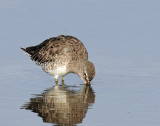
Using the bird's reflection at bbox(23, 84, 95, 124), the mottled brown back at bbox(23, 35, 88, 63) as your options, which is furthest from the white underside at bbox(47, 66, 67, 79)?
the bird's reflection at bbox(23, 84, 95, 124)

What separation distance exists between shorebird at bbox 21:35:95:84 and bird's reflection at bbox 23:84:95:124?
57cm

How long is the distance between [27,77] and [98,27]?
430 centimetres

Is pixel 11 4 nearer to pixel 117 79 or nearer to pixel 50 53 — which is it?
pixel 50 53

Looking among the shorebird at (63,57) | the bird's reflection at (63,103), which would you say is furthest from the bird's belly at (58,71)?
the bird's reflection at (63,103)

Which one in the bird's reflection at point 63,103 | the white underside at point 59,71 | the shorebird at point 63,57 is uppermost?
the shorebird at point 63,57

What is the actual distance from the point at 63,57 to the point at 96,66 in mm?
1093

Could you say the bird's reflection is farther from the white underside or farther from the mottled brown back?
the mottled brown back

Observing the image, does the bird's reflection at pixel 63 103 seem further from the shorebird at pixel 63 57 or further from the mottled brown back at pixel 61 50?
the mottled brown back at pixel 61 50

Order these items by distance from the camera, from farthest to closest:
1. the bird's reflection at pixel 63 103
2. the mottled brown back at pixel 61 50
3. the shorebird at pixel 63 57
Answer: the mottled brown back at pixel 61 50, the shorebird at pixel 63 57, the bird's reflection at pixel 63 103

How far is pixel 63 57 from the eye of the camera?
17516mm

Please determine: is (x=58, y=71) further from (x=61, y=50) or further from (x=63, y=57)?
(x=61, y=50)

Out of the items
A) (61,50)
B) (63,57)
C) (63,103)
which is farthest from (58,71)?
(63,103)

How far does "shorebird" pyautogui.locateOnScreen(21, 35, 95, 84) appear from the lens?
1741 centimetres

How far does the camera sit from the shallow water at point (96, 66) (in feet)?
46.1
